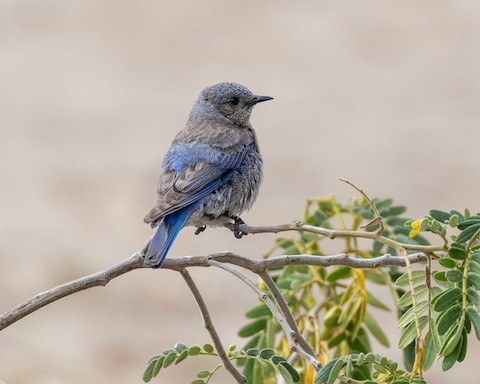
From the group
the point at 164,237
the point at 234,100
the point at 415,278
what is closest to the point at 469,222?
the point at 415,278

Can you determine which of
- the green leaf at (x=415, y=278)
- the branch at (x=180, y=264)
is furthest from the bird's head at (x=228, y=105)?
the green leaf at (x=415, y=278)

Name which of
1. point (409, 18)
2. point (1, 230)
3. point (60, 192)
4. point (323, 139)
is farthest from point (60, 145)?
point (409, 18)

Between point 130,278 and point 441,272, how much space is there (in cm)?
789

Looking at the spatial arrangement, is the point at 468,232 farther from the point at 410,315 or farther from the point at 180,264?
the point at 180,264

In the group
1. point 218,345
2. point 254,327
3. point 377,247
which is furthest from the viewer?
point 377,247

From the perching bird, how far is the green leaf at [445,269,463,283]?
52.0 inches

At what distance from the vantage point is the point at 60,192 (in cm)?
1260

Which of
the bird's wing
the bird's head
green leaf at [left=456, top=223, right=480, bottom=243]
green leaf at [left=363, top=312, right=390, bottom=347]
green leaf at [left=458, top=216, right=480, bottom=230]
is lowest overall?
green leaf at [left=456, top=223, right=480, bottom=243]

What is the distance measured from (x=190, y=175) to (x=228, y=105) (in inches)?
39.0

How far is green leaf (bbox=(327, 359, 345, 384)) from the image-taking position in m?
2.80

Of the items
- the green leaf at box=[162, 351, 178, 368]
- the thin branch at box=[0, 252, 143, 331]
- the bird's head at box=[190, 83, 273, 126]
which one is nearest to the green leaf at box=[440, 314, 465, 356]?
the green leaf at box=[162, 351, 178, 368]

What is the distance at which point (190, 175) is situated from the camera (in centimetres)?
468

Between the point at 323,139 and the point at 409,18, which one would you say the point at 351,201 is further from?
the point at 409,18

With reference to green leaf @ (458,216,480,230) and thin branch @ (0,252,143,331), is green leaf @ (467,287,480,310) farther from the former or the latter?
thin branch @ (0,252,143,331)
